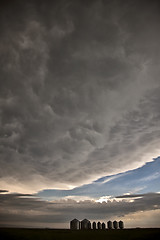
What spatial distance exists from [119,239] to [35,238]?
4922mm

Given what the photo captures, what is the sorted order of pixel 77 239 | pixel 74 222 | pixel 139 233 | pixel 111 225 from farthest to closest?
pixel 111 225 → pixel 74 222 → pixel 139 233 → pixel 77 239

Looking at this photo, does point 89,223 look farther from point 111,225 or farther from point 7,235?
point 7,235

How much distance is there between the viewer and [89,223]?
51.4 meters

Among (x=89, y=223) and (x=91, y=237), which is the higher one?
(x=91, y=237)

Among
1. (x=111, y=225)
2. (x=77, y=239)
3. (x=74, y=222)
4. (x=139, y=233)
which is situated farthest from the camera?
(x=111, y=225)

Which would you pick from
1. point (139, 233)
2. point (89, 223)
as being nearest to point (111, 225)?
point (89, 223)

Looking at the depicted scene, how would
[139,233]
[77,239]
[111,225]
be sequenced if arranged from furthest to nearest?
[111,225] → [139,233] → [77,239]

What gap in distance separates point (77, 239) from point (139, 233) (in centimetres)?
398

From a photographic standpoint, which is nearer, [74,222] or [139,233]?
[139,233]

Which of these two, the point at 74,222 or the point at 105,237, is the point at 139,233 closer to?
the point at 105,237

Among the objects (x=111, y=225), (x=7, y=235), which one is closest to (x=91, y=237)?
(x=7, y=235)

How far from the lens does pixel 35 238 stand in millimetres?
9508

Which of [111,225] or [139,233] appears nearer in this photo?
[139,233]

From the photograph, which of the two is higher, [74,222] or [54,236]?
[54,236]
